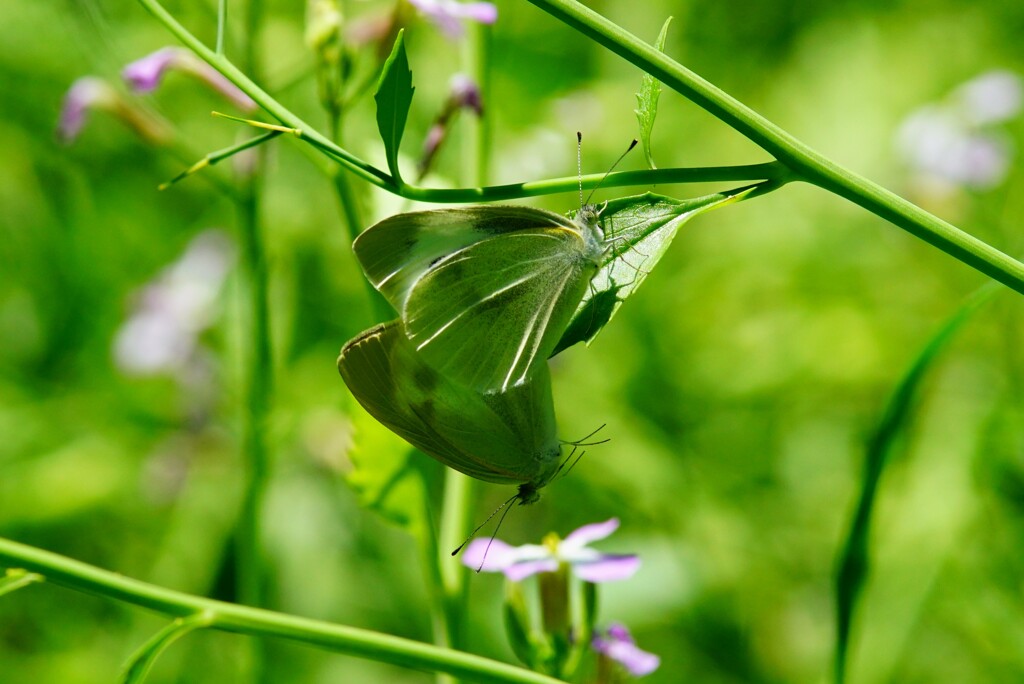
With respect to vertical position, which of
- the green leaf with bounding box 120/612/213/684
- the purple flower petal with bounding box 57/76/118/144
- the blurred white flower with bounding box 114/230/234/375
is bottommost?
the green leaf with bounding box 120/612/213/684

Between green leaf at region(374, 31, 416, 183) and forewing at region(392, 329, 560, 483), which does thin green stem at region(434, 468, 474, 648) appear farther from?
green leaf at region(374, 31, 416, 183)

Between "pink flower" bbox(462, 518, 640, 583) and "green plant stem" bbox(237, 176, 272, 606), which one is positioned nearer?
"pink flower" bbox(462, 518, 640, 583)

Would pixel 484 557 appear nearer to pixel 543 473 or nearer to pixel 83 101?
pixel 543 473

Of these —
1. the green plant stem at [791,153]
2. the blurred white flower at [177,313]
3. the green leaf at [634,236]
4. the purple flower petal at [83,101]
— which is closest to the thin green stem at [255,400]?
the purple flower petal at [83,101]

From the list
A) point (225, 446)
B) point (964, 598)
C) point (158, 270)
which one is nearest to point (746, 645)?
point (964, 598)

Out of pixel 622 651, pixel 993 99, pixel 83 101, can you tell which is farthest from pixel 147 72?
pixel 993 99

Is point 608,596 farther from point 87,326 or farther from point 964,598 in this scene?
point 87,326

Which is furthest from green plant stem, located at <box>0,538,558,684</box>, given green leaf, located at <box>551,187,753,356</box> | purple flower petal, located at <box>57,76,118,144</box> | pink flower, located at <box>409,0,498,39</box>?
purple flower petal, located at <box>57,76,118,144</box>

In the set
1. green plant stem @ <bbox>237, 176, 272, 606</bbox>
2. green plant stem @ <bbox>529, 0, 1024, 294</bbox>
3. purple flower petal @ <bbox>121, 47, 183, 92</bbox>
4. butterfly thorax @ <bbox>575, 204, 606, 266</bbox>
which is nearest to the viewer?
green plant stem @ <bbox>529, 0, 1024, 294</bbox>
